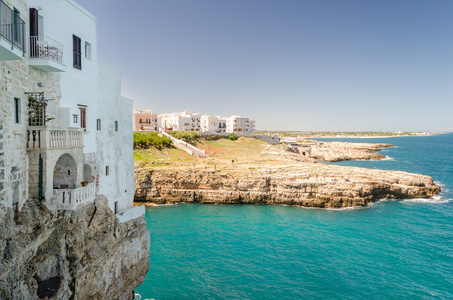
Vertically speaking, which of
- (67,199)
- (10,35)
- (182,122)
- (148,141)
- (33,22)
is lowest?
(67,199)

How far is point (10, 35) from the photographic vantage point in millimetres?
7863

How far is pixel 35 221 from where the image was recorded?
9508 mm

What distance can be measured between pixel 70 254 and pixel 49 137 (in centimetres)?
553

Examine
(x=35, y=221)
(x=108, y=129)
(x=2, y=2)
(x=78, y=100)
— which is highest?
(x=2, y=2)

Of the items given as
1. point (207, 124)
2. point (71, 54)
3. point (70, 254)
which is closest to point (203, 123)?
point (207, 124)

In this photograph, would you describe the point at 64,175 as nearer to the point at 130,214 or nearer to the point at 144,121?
the point at 130,214

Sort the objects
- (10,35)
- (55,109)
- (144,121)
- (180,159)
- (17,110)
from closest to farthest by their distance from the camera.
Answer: (10,35) → (17,110) → (55,109) → (180,159) → (144,121)

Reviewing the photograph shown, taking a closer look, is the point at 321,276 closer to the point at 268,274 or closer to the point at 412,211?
the point at 268,274

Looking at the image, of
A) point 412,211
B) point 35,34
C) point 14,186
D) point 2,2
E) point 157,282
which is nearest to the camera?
point 2,2

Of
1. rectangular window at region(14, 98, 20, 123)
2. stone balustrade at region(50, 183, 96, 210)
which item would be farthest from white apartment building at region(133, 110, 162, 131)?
rectangular window at region(14, 98, 20, 123)

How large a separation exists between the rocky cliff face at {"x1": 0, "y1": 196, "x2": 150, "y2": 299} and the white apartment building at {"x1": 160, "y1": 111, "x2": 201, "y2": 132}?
87873 mm

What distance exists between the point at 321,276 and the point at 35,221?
2217cm

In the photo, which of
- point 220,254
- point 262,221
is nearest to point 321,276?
point 220,254

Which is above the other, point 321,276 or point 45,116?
point 45,116
